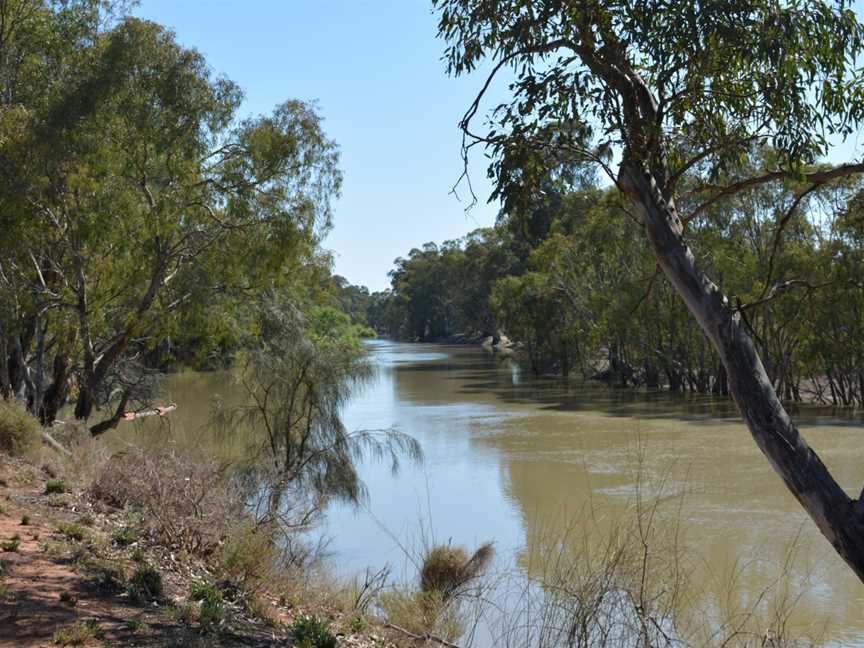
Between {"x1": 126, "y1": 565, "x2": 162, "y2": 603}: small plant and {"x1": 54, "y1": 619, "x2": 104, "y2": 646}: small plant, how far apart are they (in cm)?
77

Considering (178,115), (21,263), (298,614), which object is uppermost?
(178,115)

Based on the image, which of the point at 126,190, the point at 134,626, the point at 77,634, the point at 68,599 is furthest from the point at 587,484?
the point at 77,634

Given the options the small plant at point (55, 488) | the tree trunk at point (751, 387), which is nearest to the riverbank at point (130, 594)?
the small plant at point (55, 488)

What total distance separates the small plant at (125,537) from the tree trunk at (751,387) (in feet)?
13.6

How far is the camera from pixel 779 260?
22078 mm

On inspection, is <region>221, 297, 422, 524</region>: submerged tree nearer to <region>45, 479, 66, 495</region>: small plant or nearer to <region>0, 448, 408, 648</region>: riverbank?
A: <region>45, 479, 66, 495</region>: small plant

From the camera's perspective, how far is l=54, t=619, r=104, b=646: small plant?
3936 mm

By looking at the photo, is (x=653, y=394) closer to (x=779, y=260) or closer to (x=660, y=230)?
(x=779, y=260)

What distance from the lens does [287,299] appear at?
17234mm

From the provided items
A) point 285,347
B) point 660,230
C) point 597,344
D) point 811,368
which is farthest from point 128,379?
point 597,344

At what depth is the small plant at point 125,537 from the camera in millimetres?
6262

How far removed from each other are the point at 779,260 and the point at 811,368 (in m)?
3.59

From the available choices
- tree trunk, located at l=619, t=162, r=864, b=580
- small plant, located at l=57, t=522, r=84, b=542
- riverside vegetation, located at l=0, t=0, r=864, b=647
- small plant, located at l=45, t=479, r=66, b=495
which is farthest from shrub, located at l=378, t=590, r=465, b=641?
small plant, located at l=45, t=479, r=66, b=495

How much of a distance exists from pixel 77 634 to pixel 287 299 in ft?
44.1
